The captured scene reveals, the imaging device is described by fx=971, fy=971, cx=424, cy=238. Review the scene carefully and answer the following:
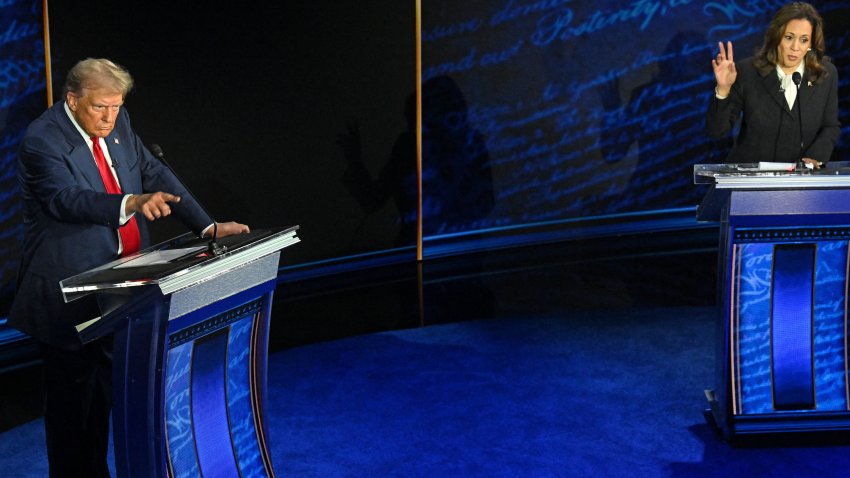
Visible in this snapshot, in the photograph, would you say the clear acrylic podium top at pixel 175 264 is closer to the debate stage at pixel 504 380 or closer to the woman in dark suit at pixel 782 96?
the debate stage at pixel 504 380

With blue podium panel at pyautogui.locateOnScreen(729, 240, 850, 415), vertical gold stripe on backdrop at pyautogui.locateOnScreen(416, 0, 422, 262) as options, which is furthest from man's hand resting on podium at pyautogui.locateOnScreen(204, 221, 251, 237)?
vertical gold stripe on backdrop at pyautogui.locateOnScreen(416, 0, 422, 262)

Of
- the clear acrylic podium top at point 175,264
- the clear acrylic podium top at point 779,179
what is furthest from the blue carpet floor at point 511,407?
the clear acrylic podium top at point 175,264

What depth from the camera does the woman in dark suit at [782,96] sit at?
3.58 metres

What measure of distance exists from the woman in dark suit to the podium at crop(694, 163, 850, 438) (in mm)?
460

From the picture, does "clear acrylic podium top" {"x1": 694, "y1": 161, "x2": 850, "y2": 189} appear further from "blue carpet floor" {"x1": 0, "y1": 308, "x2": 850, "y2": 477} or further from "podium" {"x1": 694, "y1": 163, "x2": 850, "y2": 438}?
"blue carpet floor" {"x1": 0, "y1": 308, "x2": 850, "y2": 477}

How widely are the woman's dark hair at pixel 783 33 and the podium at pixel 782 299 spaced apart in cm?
55

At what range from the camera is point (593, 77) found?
6.77 metres

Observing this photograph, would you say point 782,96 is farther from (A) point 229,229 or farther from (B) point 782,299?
(A) point 229,229

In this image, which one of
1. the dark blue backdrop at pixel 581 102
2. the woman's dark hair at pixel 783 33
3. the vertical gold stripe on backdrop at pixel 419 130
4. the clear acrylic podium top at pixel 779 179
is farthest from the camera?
the dark blue backdrop at pixel 581 102

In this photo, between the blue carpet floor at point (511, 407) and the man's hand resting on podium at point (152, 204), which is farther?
the blue carpet floor at point (511, 407)

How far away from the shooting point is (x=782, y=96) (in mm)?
3662

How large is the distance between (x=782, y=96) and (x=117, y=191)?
2.45 meters

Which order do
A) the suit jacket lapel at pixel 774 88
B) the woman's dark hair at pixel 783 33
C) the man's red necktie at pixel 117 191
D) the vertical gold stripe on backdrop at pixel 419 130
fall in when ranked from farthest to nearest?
the vertical gold stripe on backdrop at pixel 419 130 → the suit jacket lapel at pixel 774 88 → the woman's dark hair at pixel 783 33 → the man's red necktie at pixel 117 191

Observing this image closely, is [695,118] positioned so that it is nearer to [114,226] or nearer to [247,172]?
[247,172]
